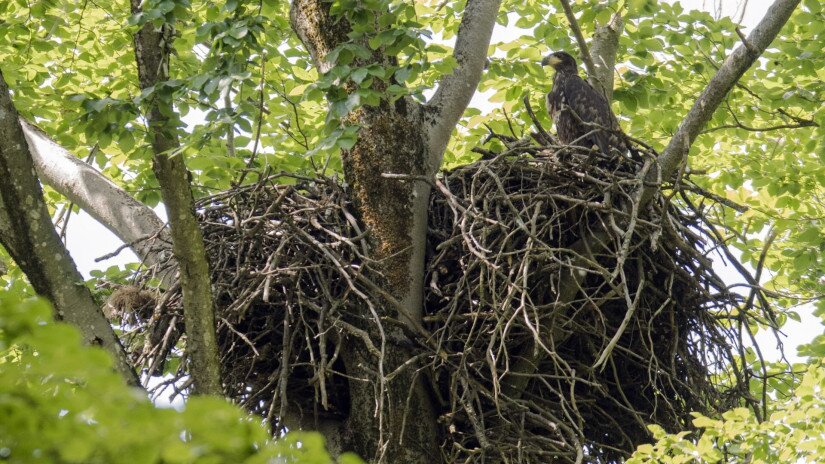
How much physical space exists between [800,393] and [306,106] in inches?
171

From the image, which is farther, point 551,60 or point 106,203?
point 551,60

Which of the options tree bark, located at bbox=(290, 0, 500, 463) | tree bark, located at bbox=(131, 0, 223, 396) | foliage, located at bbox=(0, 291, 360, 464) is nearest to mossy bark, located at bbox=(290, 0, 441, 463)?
tree bark, located at bbox=(290, 0, 500, 463)

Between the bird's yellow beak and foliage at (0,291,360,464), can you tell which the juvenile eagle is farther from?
foliage at (0,291,360,464)

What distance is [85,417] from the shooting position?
5.22 ft

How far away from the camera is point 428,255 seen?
458 centimetres

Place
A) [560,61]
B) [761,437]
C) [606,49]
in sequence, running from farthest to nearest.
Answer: [560,61] → [606,49] → [761,437]

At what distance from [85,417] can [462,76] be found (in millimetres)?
3570

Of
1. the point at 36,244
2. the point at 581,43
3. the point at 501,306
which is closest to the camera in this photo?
the point at 36,244

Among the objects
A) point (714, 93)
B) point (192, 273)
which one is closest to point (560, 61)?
point (714, 93)

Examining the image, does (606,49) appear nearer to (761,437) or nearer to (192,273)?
(761,437)

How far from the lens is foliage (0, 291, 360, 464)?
147 centimetres

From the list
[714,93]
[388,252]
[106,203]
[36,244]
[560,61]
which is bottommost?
[36,244]

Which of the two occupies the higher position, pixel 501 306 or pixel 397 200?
pixel 397 200

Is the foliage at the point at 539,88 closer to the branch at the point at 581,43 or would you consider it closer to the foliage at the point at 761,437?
the branch at the point at 581,43
